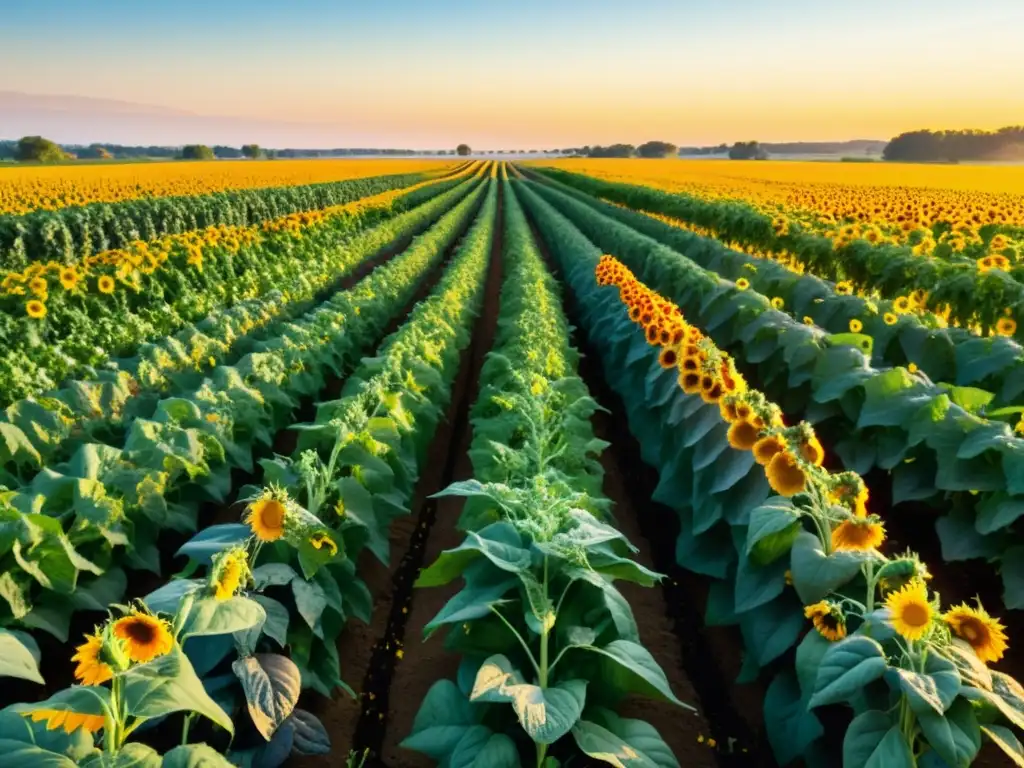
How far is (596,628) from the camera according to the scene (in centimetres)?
289

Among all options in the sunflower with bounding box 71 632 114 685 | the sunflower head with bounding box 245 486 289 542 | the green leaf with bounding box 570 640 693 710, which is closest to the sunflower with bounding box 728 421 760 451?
the green leaf with bounding box 570 640 693 710

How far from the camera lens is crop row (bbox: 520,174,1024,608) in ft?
12.4

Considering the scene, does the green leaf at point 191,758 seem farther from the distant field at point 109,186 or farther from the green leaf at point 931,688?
the distant field at point 109,186

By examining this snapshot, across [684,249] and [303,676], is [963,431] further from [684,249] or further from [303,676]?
[684,249]

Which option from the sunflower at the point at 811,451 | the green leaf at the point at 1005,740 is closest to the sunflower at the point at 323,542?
the sunflower at the point at 811,451

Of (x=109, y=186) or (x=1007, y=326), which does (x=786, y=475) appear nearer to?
(x=1007, y=326)

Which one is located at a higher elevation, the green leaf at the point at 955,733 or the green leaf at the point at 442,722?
the green leaf at the point at 955,733

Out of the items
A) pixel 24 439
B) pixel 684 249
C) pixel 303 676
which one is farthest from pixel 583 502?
pixel 684 249

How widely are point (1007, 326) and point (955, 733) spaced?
7.51m

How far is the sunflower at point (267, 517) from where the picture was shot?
295 cm

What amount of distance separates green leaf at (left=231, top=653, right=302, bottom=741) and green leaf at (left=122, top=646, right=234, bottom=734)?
0.50 m

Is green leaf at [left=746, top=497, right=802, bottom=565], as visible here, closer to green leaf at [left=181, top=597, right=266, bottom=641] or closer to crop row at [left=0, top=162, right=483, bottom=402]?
green leaf at [left=181, top=597, right=266, bottom=641]

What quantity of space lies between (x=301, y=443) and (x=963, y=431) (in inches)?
154

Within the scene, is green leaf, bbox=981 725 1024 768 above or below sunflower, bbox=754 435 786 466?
below
